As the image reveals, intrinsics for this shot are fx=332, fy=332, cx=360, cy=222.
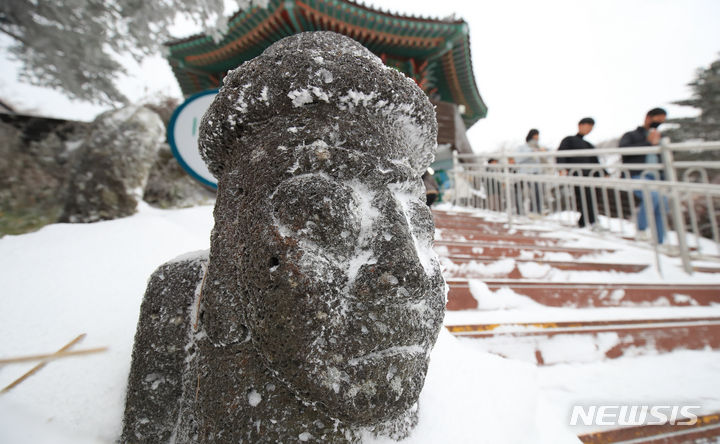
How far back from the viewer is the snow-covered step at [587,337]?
5.58 feet

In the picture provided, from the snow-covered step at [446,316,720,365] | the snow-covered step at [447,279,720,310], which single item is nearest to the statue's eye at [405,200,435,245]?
the snow-covered step at [446,316,720,365]

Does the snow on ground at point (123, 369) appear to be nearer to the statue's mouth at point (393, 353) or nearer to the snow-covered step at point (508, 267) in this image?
the statue's mouth at point (393, 353)

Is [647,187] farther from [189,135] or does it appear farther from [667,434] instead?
[189,135]

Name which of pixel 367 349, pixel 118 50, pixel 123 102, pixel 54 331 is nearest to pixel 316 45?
pixel 367 349

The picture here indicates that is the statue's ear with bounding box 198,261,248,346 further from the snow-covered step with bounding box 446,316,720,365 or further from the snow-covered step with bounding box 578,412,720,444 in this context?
the snow-covered step with bounding box 578,412,720,444

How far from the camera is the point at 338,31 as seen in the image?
5.26 meters

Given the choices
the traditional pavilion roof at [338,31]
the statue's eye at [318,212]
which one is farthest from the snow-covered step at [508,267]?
the traditional pavilion roof at [338,31]

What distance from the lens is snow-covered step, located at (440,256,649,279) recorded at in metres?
2.53

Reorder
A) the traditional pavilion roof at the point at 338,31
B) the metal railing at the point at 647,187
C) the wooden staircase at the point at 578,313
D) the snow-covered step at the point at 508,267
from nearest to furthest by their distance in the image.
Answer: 1. the wooden staircase at the point at 578,313
2. the snow-covered step at the point at 508,267
3. the metal railing at the point at 647,187
4. the traditional pavilion roof at the point at 338,31

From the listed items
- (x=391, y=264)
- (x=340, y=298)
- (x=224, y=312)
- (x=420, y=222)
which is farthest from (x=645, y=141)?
(x=224, y=312)

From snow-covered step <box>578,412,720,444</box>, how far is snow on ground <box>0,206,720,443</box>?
0.33 feet

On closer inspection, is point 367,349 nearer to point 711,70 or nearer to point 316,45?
point 316,45

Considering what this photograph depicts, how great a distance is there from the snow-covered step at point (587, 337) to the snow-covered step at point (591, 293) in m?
0.27

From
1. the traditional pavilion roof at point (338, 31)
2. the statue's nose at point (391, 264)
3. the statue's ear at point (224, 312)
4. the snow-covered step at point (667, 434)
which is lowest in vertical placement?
the snow-covered step at point (667, 434)
